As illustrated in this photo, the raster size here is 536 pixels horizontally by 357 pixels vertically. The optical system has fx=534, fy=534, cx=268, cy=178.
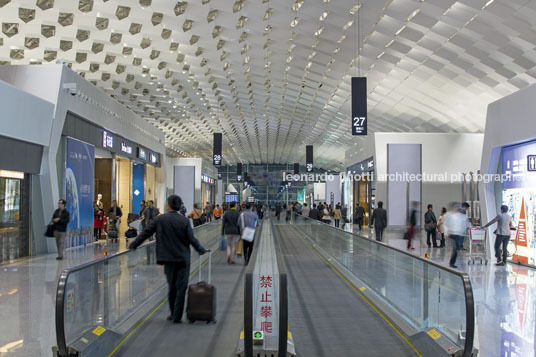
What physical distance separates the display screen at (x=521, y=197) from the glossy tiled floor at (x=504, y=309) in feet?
1.56

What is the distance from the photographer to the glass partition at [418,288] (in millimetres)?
4688

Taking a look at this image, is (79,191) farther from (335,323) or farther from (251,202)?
(335,323)

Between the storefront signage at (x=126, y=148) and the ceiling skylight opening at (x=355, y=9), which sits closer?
the ceiling skylight opening at (x=355, y=9)

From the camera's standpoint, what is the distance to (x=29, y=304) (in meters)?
7.76

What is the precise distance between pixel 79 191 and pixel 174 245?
11880 mm

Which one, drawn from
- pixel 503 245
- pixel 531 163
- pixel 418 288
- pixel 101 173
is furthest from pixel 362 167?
pixel 418 288

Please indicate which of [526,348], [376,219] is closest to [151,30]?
[376,219]

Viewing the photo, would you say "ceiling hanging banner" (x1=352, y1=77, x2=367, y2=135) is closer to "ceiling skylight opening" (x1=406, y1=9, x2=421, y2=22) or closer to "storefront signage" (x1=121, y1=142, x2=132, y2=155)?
"ceiling skylight opening" (x1=406, y1=9, x2=421, y2=22)

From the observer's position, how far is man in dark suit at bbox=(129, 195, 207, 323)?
6.16 metres

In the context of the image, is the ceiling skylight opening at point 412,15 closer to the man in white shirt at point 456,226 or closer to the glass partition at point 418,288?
the man in white shirt at point 456,226

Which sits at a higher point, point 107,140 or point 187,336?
point 107,140

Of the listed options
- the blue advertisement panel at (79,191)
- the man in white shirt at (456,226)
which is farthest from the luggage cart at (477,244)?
the blue advertisement panel at (79,191)

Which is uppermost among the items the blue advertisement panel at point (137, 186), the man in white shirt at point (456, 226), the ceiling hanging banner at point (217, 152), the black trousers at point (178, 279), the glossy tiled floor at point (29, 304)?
the ceiling hanging banner at point (217, 152)

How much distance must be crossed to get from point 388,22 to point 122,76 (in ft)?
39.0
